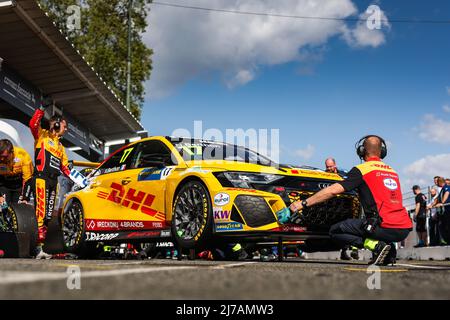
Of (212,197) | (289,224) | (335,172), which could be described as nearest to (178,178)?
(212,197)

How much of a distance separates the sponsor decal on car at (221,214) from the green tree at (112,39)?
25.9 m

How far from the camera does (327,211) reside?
259 inches

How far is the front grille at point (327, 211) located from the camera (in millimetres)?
6414

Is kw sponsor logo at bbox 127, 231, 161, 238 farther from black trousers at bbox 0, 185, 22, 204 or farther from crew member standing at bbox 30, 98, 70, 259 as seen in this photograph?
black trousers at bbox 0, 185, 22, 204

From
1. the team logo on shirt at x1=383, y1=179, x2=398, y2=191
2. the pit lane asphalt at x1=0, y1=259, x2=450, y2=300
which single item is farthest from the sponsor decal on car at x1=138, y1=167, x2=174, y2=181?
the pit lane asphalt at x1=0, y1=259, x2=450, y2=300

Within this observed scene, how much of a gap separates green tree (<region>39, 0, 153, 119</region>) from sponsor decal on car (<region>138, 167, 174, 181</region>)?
2452 centimetres

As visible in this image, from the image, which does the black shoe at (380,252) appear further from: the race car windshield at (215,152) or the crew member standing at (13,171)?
the crew member standing at (13,171)

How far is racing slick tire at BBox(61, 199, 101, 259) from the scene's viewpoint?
7.87 metres

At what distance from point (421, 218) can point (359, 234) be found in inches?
367

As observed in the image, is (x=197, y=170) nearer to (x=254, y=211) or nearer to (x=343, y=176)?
(x=254, y=211)
